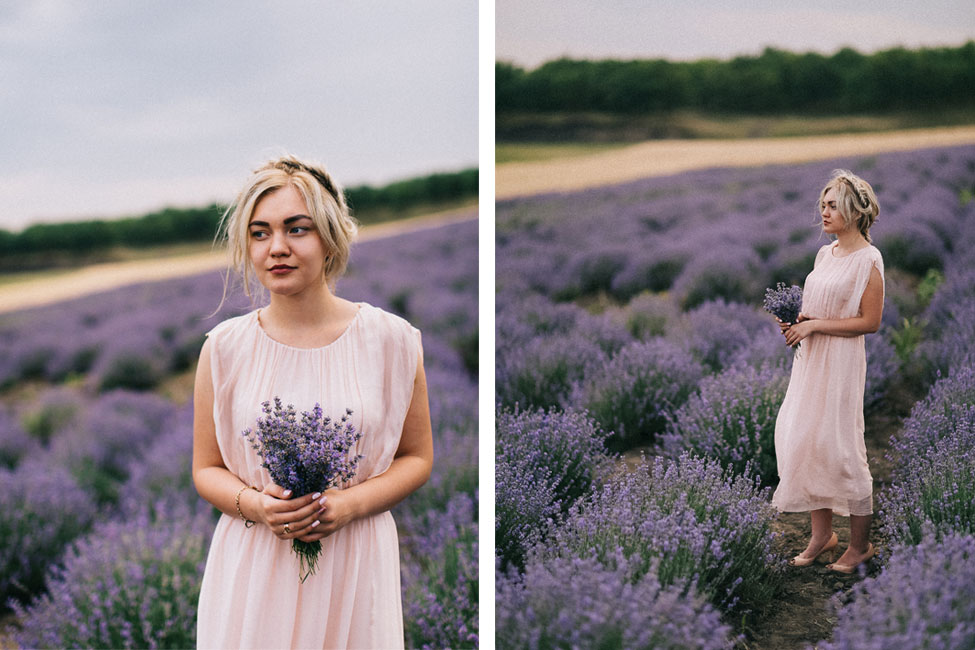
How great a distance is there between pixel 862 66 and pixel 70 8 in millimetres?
3320

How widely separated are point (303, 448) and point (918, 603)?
1.68 m

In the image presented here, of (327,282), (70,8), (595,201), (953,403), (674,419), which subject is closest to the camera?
(327,282)

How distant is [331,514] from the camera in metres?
1.76

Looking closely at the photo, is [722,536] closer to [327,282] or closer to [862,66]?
[327,282]

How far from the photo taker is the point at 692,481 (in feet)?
8.16

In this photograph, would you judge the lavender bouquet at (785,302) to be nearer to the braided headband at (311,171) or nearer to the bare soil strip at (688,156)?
the bare soil strip at (688,156)

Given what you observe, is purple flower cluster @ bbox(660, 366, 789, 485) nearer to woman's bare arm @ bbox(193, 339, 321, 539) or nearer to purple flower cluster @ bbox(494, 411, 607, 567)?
purple flower cluster @ bbox(494, 411, 607, 567)

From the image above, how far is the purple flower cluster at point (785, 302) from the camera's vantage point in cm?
233

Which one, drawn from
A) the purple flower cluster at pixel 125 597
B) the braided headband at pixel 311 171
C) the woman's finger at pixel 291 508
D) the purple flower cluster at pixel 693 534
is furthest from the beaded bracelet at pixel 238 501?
the purple flower cluster at pixel 125 597

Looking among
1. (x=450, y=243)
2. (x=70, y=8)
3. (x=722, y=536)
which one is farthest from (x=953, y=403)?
(x=70, y=8)

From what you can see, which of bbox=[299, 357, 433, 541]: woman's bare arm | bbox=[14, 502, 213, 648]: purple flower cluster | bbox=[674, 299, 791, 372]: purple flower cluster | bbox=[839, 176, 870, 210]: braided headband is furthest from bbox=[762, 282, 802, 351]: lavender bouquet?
bbox=[14, 502, 213, 648]: purple flower cluster

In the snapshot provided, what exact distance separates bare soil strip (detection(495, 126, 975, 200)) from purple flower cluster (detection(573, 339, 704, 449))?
2.33ft

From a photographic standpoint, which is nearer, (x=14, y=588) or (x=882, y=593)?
(x=882, y=593)

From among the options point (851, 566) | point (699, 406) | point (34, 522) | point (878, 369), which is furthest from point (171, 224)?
point (851, 566)
